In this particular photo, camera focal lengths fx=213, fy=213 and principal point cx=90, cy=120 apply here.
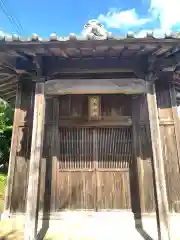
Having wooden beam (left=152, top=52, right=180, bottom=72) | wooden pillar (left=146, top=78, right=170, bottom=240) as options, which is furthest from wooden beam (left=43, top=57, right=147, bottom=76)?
wooden pillar (left=146, top=78, right=170, bottom=240)

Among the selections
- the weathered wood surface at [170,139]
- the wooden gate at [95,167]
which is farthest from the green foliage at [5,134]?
the weathered wood surface at [170,139]

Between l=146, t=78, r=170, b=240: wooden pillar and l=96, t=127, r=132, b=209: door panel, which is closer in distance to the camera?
l=146, t=78, r=170, b=240: wooden pillar

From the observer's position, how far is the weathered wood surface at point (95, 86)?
4.89 m

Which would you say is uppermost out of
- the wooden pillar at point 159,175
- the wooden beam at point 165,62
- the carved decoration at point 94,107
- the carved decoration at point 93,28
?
the carved decoration at point 93,28

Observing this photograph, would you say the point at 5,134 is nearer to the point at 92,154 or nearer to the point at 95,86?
the point at 92,154

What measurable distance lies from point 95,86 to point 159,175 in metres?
2.36

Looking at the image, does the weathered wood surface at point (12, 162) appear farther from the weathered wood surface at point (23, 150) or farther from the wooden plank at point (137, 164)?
the wooden plank at point (137, 164)

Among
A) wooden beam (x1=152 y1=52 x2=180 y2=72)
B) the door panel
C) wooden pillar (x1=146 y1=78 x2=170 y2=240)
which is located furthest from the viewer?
the door panel

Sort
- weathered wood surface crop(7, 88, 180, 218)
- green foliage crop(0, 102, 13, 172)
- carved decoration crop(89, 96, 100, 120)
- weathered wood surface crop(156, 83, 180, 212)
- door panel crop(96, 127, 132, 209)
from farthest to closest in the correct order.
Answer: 1. green foliage crop(0, 102, 13, 172)
2. carved decoration crop(89, 96, 100, 120)
3. door panel crop(96, 127, 132, 209)
4. weathered wood surface crop(7, 88, 180, 218)
5. weathered wood surface crop(156, 83, 180, 212)

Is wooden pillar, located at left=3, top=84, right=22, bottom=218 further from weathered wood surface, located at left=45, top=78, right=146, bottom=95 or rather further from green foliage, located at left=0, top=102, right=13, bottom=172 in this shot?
green foliage, located at left=0, top=102, right=13, bottom=172

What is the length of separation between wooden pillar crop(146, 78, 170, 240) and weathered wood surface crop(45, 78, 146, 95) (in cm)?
36

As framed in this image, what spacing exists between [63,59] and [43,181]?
3170 mm

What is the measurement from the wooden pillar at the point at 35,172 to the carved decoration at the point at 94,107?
1606 millimetres

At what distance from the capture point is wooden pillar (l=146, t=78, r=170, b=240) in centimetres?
401
